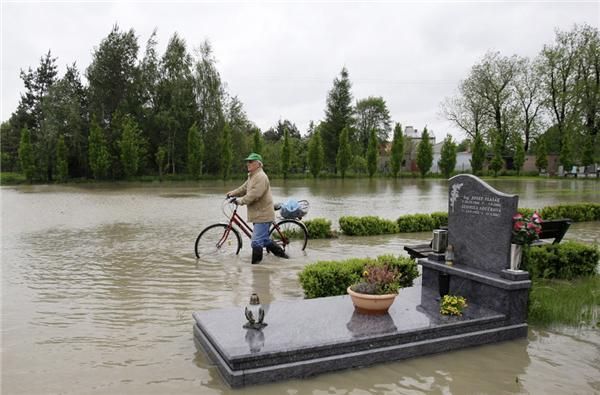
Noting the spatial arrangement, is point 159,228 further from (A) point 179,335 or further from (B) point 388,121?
(B) point 388,121

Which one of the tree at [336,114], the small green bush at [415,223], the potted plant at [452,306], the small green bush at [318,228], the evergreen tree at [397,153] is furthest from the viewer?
the tree at [336,114]

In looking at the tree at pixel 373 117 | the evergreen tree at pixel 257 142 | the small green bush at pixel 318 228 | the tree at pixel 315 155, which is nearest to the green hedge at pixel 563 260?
the small green bush at pixel 318 228

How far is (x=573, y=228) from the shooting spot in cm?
1187

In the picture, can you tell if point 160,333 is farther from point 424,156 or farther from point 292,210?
point 424,156

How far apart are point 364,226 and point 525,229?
21.2 ft

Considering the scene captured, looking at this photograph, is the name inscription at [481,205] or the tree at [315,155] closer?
the name inscription at [481,205]

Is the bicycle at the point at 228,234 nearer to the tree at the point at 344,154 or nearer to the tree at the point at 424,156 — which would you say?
the tree at the point at 344,154

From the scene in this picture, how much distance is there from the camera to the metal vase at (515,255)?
Answer: 4.67 meters

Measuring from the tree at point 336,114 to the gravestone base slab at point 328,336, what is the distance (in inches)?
1938

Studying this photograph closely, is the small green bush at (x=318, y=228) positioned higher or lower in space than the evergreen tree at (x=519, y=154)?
lower

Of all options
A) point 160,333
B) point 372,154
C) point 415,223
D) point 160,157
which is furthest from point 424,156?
point 160,333

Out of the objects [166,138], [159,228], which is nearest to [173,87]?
[166,138]

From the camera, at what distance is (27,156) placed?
3709 cm

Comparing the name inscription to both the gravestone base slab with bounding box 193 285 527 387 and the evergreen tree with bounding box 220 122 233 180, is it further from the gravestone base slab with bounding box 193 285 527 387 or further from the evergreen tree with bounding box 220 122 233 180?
the evergreen tree with bounding box 220 122 233 180
